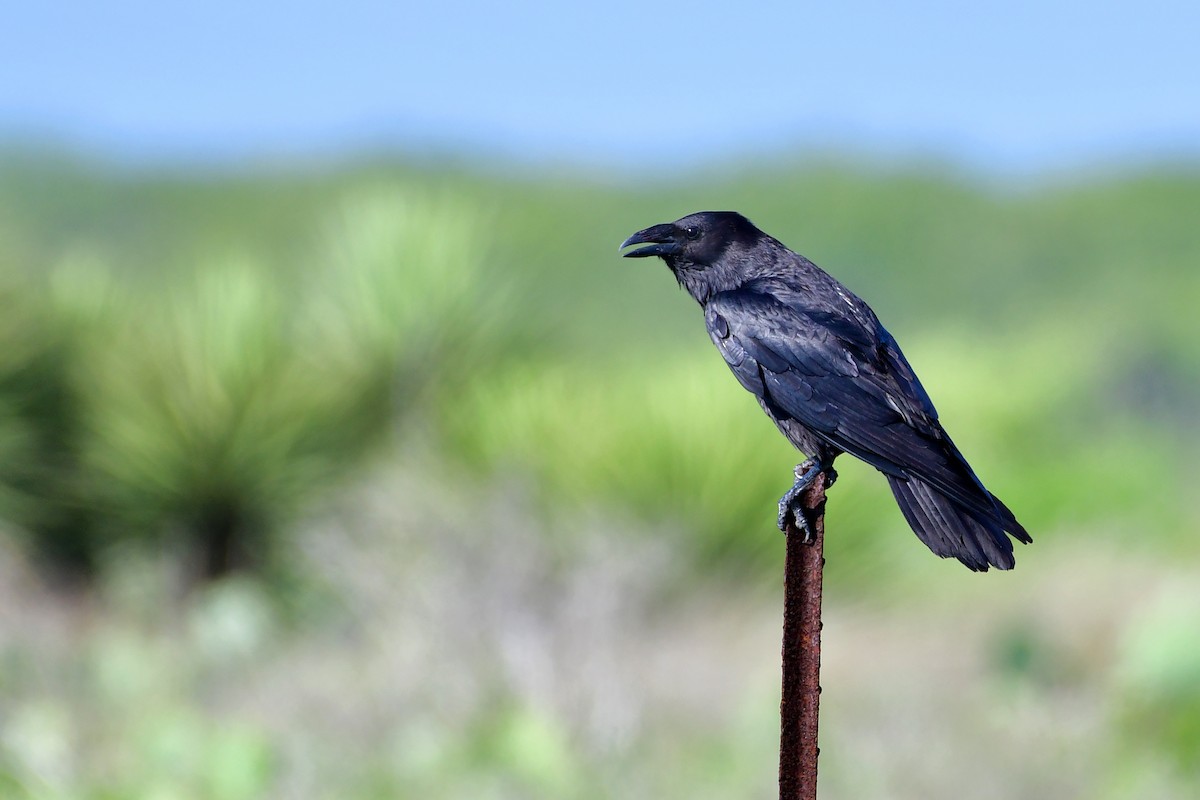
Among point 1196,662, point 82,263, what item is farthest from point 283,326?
point 1196,662

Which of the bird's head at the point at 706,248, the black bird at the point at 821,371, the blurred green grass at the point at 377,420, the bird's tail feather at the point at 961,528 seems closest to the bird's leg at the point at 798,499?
the black bird at the point at 821,371

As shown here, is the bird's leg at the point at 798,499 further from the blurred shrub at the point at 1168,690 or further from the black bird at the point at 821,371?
the blurred shrub at the point at 1168,690

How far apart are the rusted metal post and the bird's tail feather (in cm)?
25

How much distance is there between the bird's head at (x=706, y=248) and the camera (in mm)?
2295

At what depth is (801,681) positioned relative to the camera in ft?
4.57

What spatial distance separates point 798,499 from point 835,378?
1.28 ft

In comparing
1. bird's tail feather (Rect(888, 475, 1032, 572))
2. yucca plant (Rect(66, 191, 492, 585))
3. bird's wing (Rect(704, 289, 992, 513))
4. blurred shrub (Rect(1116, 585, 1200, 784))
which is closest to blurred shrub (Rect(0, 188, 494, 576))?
yucca plant (Rect(66, 191, 492, 585))

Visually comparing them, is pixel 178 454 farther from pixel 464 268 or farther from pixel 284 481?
pixel 464 268

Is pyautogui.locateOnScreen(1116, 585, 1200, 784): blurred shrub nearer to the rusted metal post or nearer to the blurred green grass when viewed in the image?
the blurred green grass

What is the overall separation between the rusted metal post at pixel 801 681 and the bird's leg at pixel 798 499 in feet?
0.30

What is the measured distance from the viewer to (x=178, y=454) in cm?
1244

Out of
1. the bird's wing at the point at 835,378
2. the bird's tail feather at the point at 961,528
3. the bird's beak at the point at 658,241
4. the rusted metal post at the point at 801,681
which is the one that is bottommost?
the rusted metal post at the point at 801,681

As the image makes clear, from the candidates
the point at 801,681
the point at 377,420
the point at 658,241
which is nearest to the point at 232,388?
the point at 377,420

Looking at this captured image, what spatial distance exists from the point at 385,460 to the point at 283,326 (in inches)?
70.0
